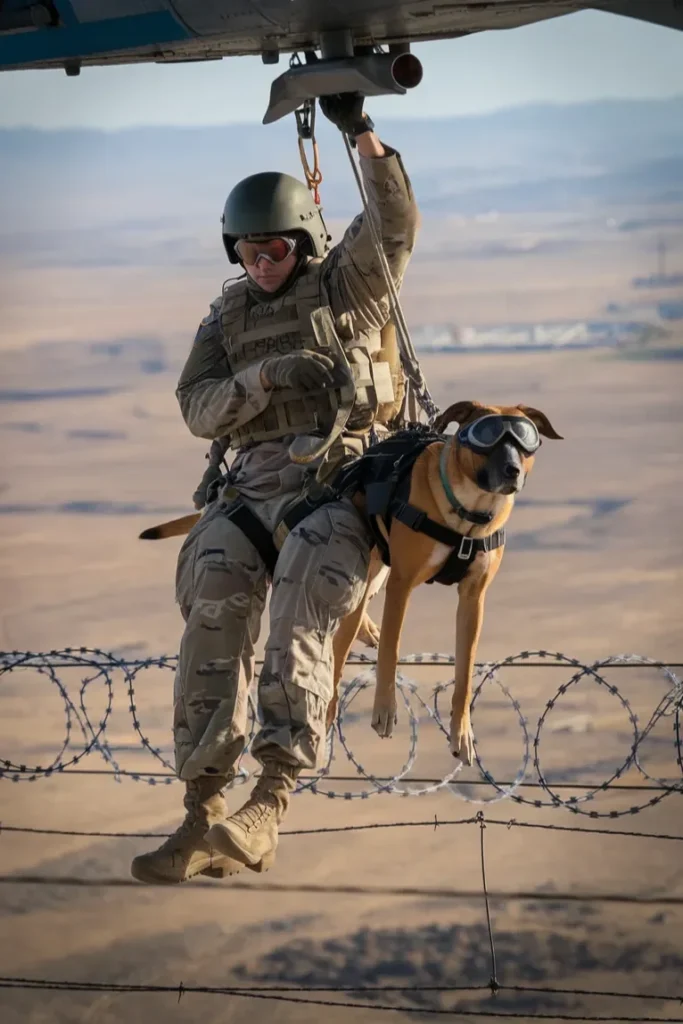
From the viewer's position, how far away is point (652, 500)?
29.9 m

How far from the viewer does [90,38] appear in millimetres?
7957

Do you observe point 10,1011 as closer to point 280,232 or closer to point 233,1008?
point 233,1008

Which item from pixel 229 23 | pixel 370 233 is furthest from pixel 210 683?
pixel 229 23

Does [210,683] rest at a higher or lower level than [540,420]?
lower

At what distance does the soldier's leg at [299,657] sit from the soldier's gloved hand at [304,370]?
0.61 m

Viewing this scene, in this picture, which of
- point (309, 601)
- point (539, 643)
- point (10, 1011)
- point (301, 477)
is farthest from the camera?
point (539, 643)

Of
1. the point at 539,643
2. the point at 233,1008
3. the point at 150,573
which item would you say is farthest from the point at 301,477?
the point at 150,573

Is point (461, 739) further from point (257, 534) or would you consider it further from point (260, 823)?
point (257, 534)

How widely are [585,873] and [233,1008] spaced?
17.5 feet

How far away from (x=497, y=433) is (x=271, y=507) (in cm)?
125

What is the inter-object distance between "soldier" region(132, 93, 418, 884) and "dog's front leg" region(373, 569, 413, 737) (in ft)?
0.59

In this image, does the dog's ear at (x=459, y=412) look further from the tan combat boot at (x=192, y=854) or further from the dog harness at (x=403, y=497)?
the tan combat boot at (x=192, y=854)

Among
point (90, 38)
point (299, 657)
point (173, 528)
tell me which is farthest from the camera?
point (173, 528)

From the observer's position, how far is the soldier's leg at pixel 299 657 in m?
7.30
